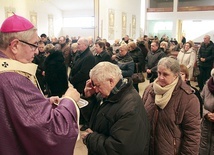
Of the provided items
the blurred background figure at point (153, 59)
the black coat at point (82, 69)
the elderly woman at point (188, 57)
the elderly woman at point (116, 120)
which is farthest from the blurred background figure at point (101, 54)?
the elderly woman at point (116, 120)

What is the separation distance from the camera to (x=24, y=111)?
1.38 meters

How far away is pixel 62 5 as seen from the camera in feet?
59.9

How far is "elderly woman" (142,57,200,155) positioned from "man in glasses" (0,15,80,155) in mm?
1128

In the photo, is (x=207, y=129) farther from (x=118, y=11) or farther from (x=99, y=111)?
(x=118, y=11)

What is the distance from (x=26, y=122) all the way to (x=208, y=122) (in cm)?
248

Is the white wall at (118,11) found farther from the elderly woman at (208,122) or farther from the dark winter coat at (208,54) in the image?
the elderly woman at (208,122)

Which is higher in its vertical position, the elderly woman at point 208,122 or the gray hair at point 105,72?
the gray hair at point 105,72

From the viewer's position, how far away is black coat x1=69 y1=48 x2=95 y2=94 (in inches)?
199

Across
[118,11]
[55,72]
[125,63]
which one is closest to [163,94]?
[125,63]

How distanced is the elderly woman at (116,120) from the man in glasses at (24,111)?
1.64 feet

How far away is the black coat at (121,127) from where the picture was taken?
1.95 m

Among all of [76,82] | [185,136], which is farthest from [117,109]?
[76,82]

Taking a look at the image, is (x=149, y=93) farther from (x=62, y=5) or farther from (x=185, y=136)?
(x=62, y=5)

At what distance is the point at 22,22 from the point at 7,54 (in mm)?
229
